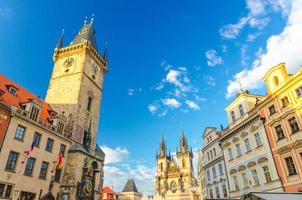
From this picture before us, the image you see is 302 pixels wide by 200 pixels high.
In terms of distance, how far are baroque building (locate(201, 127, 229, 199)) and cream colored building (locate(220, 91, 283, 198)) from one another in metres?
1.64

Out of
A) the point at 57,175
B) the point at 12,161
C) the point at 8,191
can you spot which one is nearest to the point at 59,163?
the point at 57,175

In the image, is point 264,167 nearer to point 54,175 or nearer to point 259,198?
point 259,198

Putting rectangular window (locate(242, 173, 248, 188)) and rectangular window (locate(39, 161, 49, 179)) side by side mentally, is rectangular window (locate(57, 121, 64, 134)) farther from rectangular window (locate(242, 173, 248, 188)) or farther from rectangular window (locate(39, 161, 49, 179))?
rectangular window (locate(242, 173, 248, 188))

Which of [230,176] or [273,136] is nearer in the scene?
[273,136]

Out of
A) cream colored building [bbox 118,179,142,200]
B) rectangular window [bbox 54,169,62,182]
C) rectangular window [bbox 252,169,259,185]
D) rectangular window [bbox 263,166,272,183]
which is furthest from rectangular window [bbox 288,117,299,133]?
cream colored building [bbox 118,179,142,200]

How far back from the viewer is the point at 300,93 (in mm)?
19828

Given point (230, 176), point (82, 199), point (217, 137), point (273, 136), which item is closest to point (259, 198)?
point (273, 136)

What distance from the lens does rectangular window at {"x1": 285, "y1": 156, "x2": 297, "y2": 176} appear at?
19.5m

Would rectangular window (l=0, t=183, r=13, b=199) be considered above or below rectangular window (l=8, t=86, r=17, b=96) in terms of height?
below

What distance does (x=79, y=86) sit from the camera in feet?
117

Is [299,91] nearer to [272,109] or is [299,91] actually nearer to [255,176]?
[272,109]

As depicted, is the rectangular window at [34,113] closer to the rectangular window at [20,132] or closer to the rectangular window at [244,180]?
the rectangular window at [20,132]

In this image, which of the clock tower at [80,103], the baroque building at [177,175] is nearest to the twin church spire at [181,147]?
the baroque building at [177,175]

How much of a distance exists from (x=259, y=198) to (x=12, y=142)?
71.6 feet
